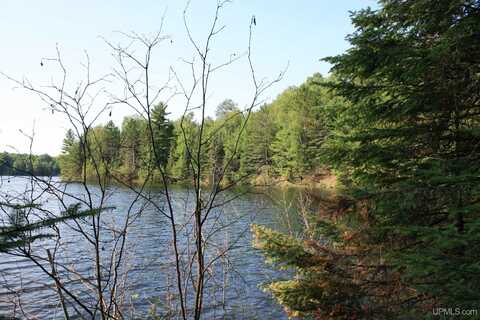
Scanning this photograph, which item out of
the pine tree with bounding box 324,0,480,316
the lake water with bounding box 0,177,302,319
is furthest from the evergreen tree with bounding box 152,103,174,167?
the lake water with bounding box 0,177,302,319

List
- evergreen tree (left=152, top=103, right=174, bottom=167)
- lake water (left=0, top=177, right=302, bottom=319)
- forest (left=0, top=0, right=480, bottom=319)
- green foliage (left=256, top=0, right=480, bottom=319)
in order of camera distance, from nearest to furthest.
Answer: evergreen tree (left=152, top=103, right=174, bottom=167), forest (left=0, top=0, right=480, bottom=319), green foliage (left=256, top=0, right=480, bottom=319), lake water (left=0, top=177, right=302, bottom=319)

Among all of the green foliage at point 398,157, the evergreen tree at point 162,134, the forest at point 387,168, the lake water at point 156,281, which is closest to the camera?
the evergreen tree at point 162,134

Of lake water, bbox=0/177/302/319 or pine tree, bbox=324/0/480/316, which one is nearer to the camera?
pine tree, bbox=324/0/480/316

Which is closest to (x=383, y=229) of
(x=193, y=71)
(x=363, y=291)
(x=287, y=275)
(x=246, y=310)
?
(x=363, y=291)

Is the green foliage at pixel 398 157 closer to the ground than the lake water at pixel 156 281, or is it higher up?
higher up

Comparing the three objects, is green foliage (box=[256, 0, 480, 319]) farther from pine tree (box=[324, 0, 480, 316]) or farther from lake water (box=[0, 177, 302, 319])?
lake water (box=[0, 177, 302, 319])

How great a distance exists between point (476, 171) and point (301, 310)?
2634mm

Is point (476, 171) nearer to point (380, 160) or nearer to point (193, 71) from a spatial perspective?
point (380, 160)

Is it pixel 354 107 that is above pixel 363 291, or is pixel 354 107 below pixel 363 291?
above

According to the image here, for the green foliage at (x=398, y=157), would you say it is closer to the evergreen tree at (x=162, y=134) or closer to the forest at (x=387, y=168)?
the forest at (x=387, y=168)

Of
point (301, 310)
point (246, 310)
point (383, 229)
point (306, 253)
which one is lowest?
point (246, 310)

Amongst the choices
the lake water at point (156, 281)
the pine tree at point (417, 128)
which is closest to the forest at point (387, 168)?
the pine tree at point (417, 128)

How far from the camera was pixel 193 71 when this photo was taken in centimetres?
225

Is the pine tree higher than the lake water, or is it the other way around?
the pine tree
